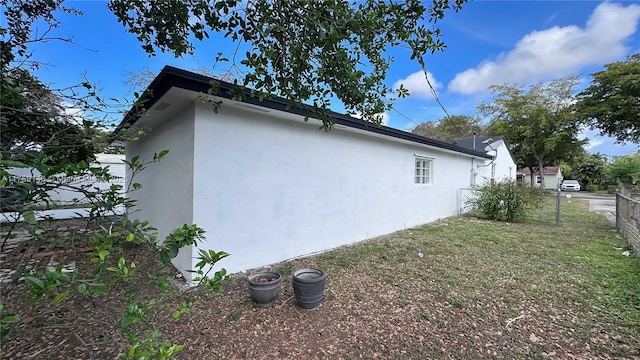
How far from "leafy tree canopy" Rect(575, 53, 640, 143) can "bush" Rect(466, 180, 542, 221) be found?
17.4 meters

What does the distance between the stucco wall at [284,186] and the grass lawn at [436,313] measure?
53cm

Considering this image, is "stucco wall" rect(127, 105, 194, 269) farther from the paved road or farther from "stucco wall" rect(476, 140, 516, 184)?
"stucco wall" rect(476, 140, 516, 184)

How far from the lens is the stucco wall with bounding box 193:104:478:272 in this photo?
3.92 metres

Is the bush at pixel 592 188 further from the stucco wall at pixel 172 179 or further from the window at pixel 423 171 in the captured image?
the stucco wall at pixel 172 179

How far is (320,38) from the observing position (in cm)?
211

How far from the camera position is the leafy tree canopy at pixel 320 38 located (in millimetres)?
2197

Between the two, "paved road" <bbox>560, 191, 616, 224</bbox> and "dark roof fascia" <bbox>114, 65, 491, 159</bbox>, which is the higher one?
"dark roof fascia" <bbox>114, 65, 491, 159</bbox>

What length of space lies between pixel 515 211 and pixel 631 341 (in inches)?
279

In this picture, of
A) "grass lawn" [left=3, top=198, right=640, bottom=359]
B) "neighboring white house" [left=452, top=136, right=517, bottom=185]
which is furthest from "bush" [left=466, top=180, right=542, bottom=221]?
"grass lawn" [left=3, top=198, right=640, bottom=359]

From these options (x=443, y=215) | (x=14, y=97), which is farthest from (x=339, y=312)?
(x=443, y=215)

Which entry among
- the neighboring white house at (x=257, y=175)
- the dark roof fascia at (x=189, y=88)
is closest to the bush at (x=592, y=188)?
the neighboring white house at (x=257, y=175)

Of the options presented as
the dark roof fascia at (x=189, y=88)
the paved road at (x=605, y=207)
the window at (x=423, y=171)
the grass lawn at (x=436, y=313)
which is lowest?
the grass lawn at (x=436, y=313)

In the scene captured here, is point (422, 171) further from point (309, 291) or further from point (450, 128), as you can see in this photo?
point (450, 128)

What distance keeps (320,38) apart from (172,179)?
3.52 meters
